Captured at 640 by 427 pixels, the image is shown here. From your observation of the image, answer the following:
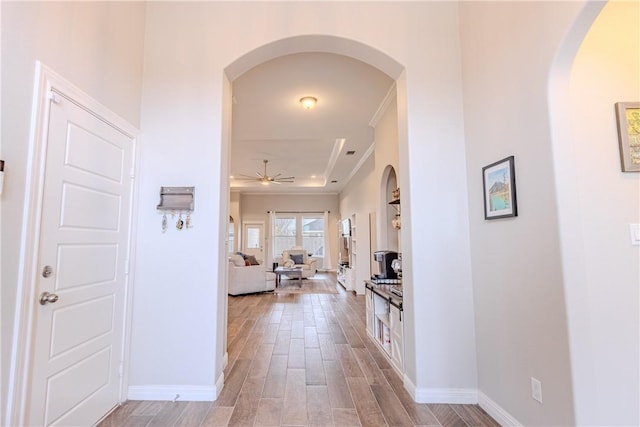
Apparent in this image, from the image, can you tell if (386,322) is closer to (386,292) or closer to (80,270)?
(386,292)

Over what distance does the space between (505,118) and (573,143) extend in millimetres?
463

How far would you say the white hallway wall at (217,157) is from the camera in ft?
7.57

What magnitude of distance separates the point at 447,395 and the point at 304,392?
107cm

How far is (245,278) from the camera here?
6930 millimetres

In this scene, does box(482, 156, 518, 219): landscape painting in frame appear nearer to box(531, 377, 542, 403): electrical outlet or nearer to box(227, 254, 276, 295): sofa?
box(531, 377, 542, 403): electrical outlet

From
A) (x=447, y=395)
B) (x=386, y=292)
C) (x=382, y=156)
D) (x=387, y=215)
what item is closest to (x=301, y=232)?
(x=387, y=215)

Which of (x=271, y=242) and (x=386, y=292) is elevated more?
(x=271, y=242)

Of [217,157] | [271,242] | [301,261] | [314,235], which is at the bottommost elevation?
[301,261]

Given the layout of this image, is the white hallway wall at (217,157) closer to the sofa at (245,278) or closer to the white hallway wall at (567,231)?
the white hallway wall at (567,231)

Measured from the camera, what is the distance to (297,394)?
2379mm

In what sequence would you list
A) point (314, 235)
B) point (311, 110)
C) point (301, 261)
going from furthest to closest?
point (314, 235) → point (301, 261) → point (311, 110)

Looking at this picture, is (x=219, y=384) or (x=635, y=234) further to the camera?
(x=219, y=384)

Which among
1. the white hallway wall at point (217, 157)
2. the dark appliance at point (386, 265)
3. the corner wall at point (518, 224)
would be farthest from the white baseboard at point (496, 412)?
the dark appliance at point (386, 265)

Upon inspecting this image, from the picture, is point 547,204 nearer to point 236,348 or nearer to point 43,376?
point 43,376
